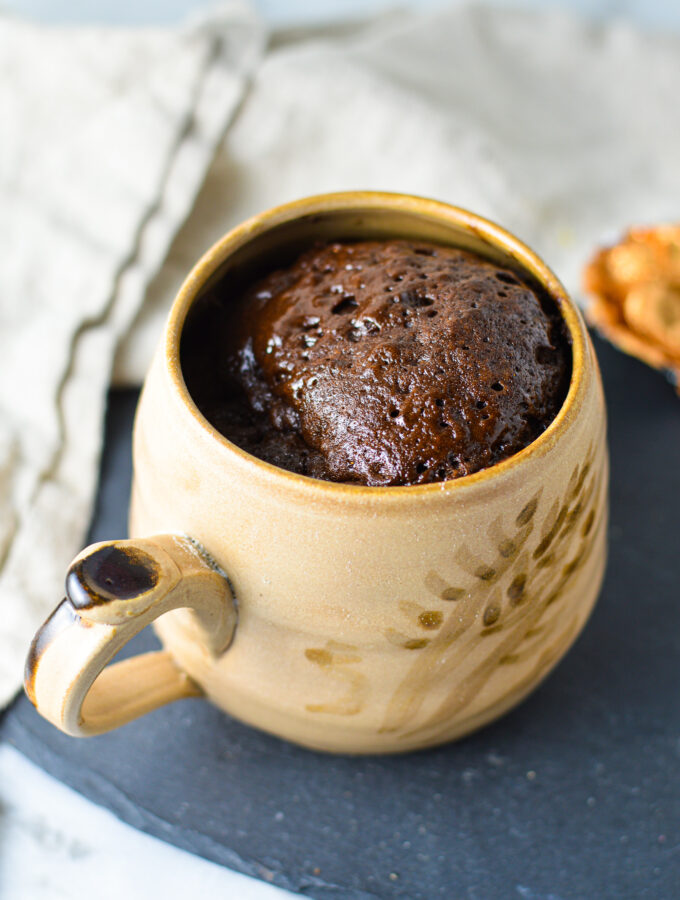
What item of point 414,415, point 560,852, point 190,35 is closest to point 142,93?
point 190,35

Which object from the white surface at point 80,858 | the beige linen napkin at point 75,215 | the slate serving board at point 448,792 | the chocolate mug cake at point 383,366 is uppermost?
the chocolate mug cake at point 383,366

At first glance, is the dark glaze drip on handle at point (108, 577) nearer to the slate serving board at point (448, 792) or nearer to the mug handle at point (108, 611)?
the mug handle at point (108, 611)

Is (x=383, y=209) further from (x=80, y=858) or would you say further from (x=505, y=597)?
(x=80, y=858)

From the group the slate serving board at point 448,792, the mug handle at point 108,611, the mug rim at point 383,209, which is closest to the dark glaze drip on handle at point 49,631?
the mug handle at point 108,611

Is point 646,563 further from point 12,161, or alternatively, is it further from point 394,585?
point 12,161

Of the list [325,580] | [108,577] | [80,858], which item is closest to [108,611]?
[108,577]
